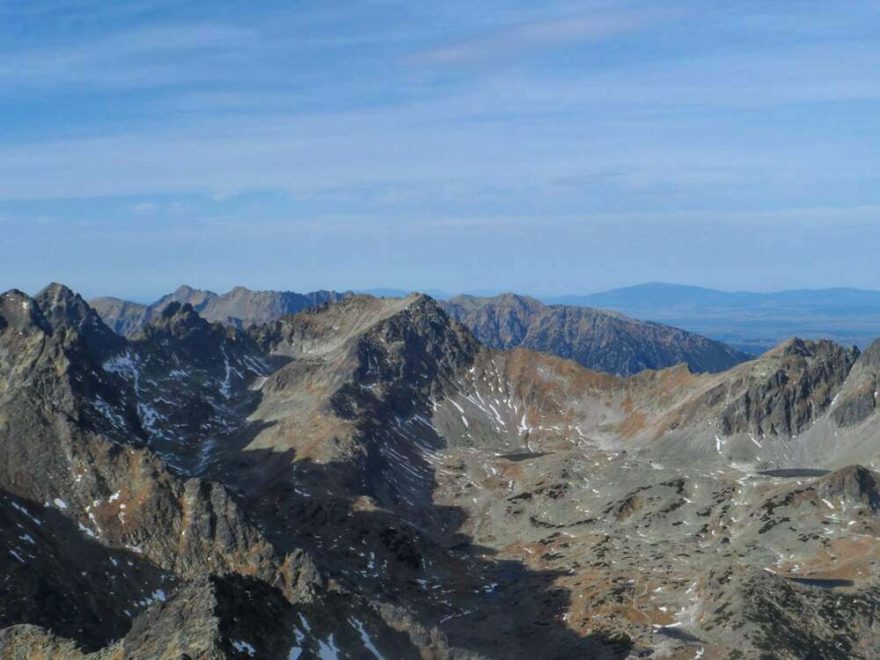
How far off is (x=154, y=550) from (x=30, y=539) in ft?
76.4

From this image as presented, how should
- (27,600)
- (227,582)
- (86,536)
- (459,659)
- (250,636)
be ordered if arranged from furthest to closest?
(86,536) < (27,600) < (459,659) < (227,582) < (250,636)

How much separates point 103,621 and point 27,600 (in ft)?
42.5

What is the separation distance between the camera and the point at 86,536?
7844 inches

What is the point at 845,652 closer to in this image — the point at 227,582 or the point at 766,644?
the point at 766,644

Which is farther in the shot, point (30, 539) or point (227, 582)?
point (30, 539)

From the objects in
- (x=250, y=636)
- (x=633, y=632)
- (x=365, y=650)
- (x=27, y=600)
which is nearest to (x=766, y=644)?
(x=633, y=632)

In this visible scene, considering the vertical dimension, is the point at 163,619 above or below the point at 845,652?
above

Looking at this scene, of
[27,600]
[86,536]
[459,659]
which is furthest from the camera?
[86,536]

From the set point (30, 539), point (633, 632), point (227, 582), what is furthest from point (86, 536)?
point (633, 632)

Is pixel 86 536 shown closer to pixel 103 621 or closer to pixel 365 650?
pixel 103 621

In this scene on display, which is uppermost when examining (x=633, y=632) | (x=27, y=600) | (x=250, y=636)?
(x=250, y=636)

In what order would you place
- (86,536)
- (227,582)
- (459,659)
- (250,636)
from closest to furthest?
(250,636) → (227,582) → (459,659) → (86,536)

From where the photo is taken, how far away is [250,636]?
110625 millimetres

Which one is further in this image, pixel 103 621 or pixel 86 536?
pixel 86 536
